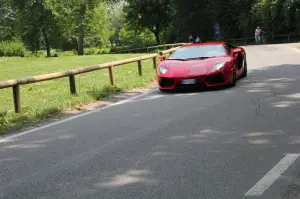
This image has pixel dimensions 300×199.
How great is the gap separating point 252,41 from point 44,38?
117 ft

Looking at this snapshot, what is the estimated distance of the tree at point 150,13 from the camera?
63.1m

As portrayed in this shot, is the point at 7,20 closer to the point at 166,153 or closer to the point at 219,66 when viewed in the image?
the point at 219,66

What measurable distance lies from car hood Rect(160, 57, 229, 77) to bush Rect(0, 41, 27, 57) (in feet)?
203

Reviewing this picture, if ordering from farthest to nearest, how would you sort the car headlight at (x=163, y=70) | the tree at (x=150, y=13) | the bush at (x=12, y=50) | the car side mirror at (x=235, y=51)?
the bush at (x=12, y=50) < the tree at (x=150, y=13) < the car side mirror at (x=235, y=51) < the car headlight at (x=163, y=70)

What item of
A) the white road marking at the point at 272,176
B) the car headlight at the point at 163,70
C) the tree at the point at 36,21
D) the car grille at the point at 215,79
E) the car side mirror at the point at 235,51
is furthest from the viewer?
the tree at the point at 36,21

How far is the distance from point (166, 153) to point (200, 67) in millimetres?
5939

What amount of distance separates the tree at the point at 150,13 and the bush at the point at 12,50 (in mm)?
18645

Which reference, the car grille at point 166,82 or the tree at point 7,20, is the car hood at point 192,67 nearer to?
the car grille at point 166,82

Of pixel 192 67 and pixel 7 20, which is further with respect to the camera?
pixel 7 20

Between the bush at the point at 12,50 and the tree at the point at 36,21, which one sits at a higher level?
the tree at the point at 36,21

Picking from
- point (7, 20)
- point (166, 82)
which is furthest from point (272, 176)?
point (7, 20)

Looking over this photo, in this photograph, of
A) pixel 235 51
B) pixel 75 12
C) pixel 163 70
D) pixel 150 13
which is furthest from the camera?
pixel 150 13

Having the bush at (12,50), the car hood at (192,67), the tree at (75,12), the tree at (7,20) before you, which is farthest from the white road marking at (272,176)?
the bush at (12,50)

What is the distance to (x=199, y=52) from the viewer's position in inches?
484
